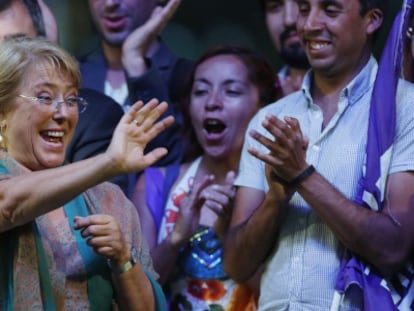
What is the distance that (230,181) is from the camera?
3438mm

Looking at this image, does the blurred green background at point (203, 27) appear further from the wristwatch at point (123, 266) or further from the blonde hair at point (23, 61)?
the wristwatch at point (123, 266)

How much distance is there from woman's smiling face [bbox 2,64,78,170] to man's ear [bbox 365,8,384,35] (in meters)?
1.01

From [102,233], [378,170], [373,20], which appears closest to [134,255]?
[102,233]

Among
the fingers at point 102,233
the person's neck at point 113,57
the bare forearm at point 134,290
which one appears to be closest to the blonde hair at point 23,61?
the fingers at point 102,233

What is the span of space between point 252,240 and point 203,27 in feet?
6.30

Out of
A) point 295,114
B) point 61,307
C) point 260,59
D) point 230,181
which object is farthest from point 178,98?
point 61,307

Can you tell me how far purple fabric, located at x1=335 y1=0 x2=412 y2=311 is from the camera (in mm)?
2854

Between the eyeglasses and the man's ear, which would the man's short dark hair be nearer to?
the man's ear

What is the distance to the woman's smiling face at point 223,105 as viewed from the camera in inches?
145

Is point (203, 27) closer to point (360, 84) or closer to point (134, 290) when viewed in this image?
point (360, 84)

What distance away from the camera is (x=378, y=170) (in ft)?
9.47

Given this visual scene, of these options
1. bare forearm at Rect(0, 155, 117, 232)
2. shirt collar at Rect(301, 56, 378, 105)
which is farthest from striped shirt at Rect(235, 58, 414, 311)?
bare forearm at Rect(0, 155, 117, 232)

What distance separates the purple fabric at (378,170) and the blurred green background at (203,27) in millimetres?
1535

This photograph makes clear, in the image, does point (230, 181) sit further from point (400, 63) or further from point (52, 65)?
point (52, 65)
